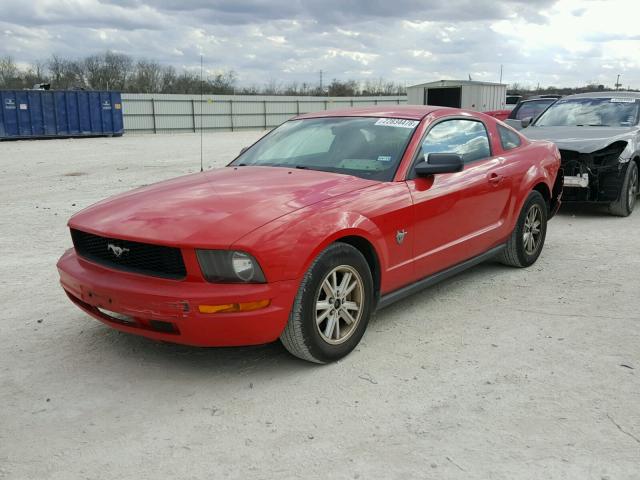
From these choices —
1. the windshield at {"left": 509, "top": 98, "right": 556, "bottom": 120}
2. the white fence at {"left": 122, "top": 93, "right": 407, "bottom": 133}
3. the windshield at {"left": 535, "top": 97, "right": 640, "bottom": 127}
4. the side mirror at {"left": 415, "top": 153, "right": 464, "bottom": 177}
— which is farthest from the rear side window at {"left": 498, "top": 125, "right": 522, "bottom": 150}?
the white fence at {"left": 122, "top": 93, "right": 407, "bottom": 133}

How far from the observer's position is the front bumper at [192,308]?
2.98m

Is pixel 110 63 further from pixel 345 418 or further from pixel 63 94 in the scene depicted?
pixel 345 418

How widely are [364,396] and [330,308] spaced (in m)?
0.55

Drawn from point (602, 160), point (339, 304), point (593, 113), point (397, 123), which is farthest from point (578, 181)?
point (339, 304)

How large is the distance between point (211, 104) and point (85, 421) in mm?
42747

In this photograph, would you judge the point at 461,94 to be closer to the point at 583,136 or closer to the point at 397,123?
the point at 583,136

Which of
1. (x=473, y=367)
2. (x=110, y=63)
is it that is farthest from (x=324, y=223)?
(x=110, y=63)

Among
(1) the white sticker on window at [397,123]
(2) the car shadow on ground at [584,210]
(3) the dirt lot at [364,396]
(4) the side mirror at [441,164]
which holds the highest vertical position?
(1) the white sticker on window at [397,123]

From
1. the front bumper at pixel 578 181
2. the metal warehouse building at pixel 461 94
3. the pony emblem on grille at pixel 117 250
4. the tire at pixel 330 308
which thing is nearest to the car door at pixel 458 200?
the tire at pixel 330 308

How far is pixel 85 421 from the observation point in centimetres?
289

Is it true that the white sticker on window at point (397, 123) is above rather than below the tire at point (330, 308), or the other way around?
above

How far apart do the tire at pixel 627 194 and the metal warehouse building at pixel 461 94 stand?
21.2 metres

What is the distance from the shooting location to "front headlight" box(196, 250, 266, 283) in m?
3.00

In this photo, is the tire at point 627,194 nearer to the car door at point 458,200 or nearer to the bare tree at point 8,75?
the car door at point 458,200
